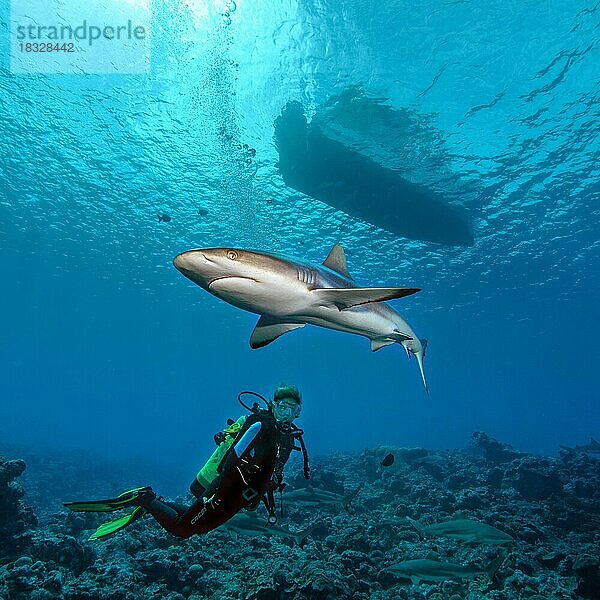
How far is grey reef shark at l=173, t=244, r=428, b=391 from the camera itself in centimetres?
227

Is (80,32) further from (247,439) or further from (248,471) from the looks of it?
(248,471)

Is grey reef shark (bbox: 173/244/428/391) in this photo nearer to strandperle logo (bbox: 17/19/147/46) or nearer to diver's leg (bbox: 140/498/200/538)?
diver's leg (bbox: 140/498/200/538)

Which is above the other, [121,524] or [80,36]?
[80,36]

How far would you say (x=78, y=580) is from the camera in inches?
207

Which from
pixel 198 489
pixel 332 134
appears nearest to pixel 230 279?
pixel 198 489

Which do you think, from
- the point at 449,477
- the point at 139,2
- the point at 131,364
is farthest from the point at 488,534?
the point at 131,364

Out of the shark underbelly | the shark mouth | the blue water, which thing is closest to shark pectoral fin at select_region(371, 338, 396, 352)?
the shark underbelly

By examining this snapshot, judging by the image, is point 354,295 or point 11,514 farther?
point 11,514

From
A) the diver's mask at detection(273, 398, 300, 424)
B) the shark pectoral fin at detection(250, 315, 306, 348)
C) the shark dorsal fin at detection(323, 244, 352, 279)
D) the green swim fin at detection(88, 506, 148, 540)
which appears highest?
the shark dorsal fin at detection(323, 244, 352, 279)

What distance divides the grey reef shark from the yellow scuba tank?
1261mm

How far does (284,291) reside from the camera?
8.61 feet

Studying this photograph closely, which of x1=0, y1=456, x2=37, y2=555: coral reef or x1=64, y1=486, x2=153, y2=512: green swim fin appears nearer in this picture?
x1=64, y1=486, x2=153, y2=512: green swim fin

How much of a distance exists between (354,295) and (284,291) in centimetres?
53

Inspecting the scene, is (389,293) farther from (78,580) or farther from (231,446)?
(78,580)
